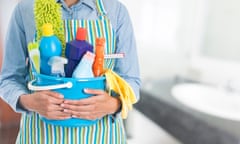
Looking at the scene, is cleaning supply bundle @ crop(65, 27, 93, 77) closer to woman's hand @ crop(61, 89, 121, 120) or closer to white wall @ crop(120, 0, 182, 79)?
woman's hand @ crop(61, 89, 121, 120)

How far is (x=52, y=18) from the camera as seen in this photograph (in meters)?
0.51

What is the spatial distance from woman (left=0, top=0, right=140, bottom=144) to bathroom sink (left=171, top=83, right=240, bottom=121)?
23.3 inches

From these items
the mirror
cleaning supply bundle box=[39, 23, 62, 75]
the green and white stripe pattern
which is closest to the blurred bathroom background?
the mirror

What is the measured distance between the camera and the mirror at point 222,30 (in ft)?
4.35

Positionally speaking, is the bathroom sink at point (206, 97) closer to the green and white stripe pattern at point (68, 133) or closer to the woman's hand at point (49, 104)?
the green and white stripe pattern at point (68, 133)

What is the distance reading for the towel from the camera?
0.52 metres

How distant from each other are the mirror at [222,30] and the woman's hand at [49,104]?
1.12 m

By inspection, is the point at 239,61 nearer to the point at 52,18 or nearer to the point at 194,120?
the point at 194,120

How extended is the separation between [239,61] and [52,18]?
43.8 inches

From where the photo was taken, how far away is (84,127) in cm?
60

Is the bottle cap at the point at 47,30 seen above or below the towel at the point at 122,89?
above

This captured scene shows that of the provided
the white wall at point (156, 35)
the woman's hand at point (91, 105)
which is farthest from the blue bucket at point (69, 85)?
the white wall at point (156, 35)

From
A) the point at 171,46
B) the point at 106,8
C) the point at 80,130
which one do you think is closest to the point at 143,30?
the point at 171,46

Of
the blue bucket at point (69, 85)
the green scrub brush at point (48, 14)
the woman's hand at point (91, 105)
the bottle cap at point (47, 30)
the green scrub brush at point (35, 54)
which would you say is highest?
the green scrub brush at point (48, 14)
